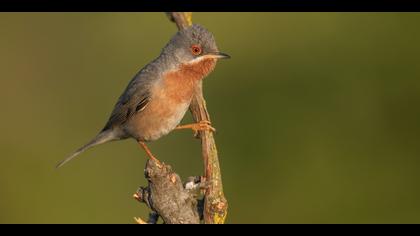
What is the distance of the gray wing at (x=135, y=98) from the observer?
5.52 m

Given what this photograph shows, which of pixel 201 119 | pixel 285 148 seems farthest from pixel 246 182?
pixel 201 119

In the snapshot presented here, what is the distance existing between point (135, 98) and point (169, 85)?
37cm

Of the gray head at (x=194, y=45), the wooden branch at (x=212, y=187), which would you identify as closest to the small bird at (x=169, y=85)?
the gray head at (x=194, y=45)

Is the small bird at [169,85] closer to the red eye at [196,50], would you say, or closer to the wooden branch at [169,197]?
the red eye at [196,50]

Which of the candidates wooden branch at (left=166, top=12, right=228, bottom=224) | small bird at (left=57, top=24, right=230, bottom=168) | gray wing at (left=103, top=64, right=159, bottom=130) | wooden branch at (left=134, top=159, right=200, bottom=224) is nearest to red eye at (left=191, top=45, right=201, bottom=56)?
small bird at (left=57, top=24, right=230, bottom=168)

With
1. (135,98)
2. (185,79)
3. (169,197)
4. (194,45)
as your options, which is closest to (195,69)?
(185,79)

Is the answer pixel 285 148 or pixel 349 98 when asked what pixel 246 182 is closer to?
pixel 285 148

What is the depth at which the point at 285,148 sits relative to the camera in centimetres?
721

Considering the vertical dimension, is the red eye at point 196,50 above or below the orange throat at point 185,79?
above

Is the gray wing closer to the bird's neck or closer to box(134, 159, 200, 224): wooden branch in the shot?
the bird's neck

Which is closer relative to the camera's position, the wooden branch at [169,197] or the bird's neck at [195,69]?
the wooden branch at [169,197]

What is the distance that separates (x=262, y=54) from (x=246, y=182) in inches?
94.0

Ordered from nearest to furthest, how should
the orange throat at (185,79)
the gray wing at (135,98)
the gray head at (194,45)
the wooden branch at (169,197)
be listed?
the wooden branch at (169,197) → the gray head at (194,45) → the orange throat at (185,79) → the gray wing at (135,98)

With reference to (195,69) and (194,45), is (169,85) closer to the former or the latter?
(195,69)
